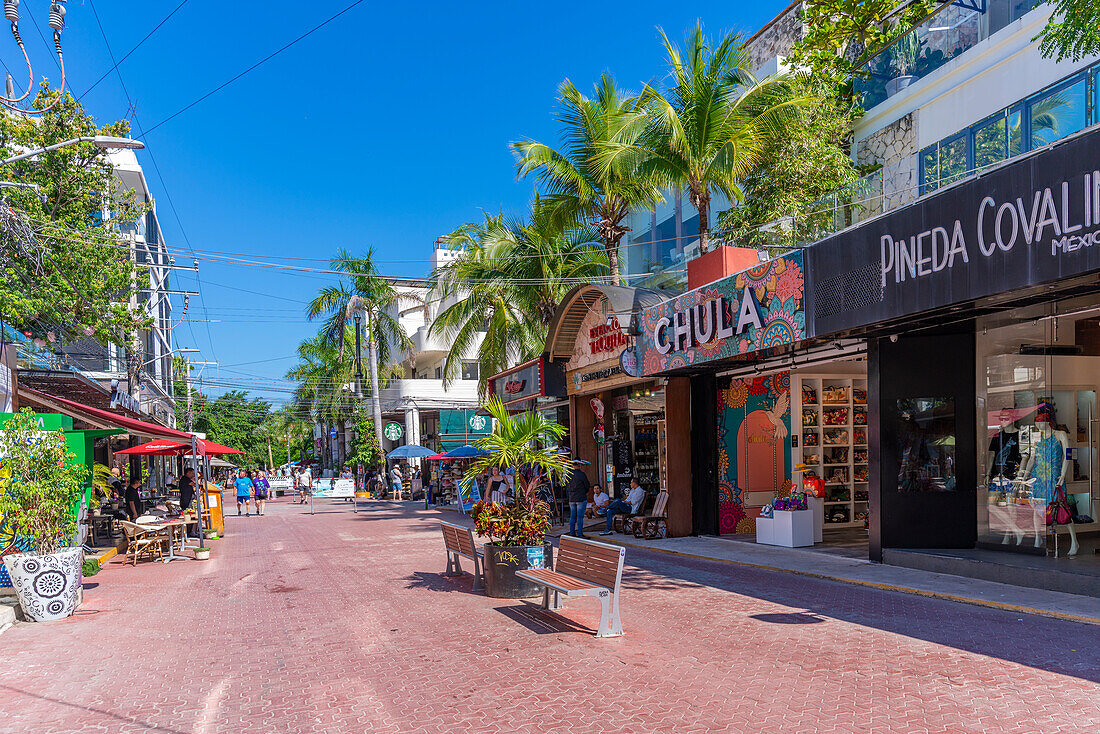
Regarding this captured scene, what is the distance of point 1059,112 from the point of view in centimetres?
1433

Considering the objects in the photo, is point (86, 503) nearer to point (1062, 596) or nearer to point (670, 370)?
point (670, 370)

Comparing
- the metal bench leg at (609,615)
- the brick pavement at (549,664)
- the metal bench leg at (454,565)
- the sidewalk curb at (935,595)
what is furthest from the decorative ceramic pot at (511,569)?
the sidewalk curb at (935,595)

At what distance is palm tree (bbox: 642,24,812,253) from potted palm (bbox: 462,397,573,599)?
8.20m

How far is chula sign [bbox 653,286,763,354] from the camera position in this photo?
1409cm

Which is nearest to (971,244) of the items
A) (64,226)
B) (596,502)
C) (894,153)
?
(894,153)

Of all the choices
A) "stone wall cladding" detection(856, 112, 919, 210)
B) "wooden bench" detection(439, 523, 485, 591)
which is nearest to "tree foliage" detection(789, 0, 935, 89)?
"stone wall cladding" detection(856, 112, 919, 210)

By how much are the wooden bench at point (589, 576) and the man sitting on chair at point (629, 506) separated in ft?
28.1

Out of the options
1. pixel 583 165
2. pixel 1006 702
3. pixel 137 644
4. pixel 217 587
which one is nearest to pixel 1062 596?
pixel 1006 702

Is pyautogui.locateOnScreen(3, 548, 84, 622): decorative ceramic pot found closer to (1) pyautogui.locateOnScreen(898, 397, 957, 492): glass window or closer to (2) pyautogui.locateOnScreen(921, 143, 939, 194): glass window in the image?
(1) pyautogui.locateOnScreen(898, 397, 957, 492): glass window

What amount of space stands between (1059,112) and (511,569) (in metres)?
12.8

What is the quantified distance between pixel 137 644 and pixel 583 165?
52.8 ft

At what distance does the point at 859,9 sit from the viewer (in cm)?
2130

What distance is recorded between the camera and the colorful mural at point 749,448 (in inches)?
680

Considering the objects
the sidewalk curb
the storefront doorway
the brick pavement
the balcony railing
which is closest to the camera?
the brick pavement
